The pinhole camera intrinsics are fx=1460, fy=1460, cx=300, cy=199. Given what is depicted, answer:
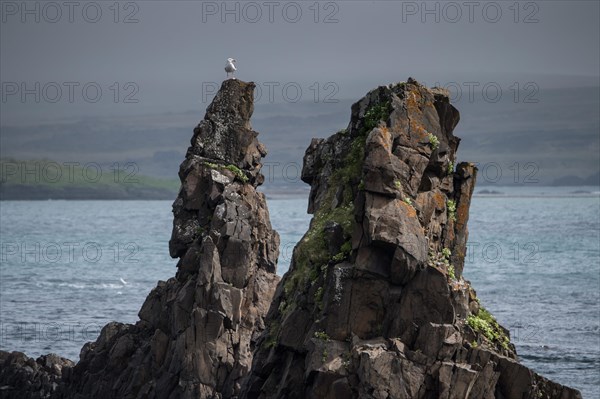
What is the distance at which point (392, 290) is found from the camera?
125 feet

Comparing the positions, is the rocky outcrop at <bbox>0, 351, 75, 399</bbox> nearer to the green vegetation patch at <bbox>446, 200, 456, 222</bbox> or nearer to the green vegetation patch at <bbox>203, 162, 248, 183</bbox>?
the green vegetation patch at <bbox>203, 162, 248, 183</bbox>

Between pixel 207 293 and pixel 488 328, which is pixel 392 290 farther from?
pixel 207 293

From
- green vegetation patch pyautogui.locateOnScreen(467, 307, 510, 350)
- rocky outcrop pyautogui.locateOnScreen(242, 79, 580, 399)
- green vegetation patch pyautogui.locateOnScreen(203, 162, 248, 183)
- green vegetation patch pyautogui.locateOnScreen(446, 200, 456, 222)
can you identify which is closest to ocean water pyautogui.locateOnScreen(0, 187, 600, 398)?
green vegetation patch pyautogui.locateOnScreen(203, 162, 248, 183)

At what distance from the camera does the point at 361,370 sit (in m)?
36.5

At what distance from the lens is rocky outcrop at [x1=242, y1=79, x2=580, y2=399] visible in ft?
121

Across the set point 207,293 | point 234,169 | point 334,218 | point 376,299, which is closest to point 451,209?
point 334,218

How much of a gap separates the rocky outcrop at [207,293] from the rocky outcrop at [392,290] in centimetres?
1055

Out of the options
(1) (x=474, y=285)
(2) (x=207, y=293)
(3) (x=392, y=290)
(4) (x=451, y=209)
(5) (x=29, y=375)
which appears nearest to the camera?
(3) (x=392, y=290)

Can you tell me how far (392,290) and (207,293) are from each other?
15809 mm

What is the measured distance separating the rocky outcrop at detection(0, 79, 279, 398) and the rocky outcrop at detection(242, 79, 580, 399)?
34.6 feet

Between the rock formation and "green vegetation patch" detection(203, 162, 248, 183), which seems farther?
"green vegetation patch" detection(203, 162, 248, 183)

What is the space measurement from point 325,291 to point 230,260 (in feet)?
52.1

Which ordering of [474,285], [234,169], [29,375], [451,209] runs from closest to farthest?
[451,209] < [234,169] < [29,375] < [474,285]

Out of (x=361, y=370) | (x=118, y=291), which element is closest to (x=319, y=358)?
(x=361, y=370)
